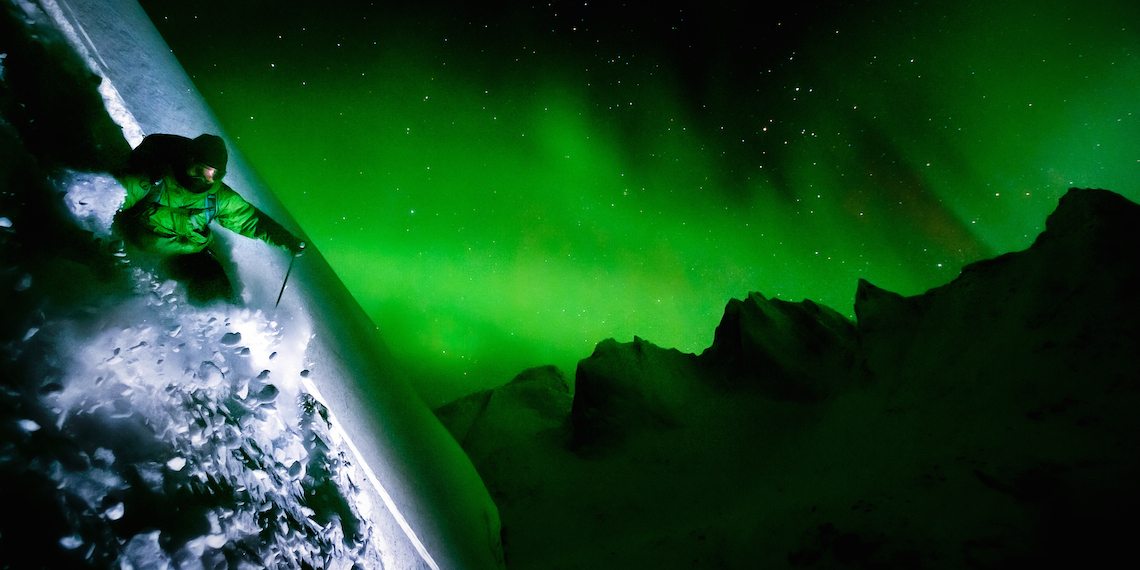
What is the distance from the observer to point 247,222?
459 centimetres

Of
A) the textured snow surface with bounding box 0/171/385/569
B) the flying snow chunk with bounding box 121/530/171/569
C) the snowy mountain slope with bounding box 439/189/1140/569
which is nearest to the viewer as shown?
the textured snow surface with bounding box 0/171/385/569

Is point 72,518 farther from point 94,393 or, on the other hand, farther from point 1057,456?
point 1057,456

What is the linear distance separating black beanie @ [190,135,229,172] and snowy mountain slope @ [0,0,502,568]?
3.28 feet

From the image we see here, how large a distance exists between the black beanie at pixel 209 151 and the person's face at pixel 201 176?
0.14 ft

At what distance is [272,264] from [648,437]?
38.2 ft

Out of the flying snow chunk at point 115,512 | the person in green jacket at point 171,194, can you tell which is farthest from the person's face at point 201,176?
the flying snow chunk at point 115,512

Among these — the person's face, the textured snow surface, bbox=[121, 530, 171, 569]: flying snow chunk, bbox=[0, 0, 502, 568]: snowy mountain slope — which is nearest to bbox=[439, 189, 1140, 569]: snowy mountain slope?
bbox=[0, 0, 502, 568]: snowy mountain slope

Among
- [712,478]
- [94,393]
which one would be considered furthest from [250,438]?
[712,478]

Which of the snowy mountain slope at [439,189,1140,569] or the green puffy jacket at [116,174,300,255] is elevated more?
the green puffy jacket at [116,174,300,255]

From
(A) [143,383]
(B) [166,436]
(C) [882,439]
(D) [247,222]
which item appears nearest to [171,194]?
(D) [247,222]

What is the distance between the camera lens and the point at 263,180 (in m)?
7.10

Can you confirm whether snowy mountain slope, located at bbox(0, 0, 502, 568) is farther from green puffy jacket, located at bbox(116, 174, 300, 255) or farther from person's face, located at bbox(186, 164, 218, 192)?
person's face, located at bbox(186, 164, 218, 192)

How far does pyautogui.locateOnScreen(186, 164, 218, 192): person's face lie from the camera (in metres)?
3.89

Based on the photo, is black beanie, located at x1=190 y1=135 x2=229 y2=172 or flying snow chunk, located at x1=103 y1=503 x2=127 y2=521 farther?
black beanie, located at x1=190 y1=135 x2=229 y2=172
